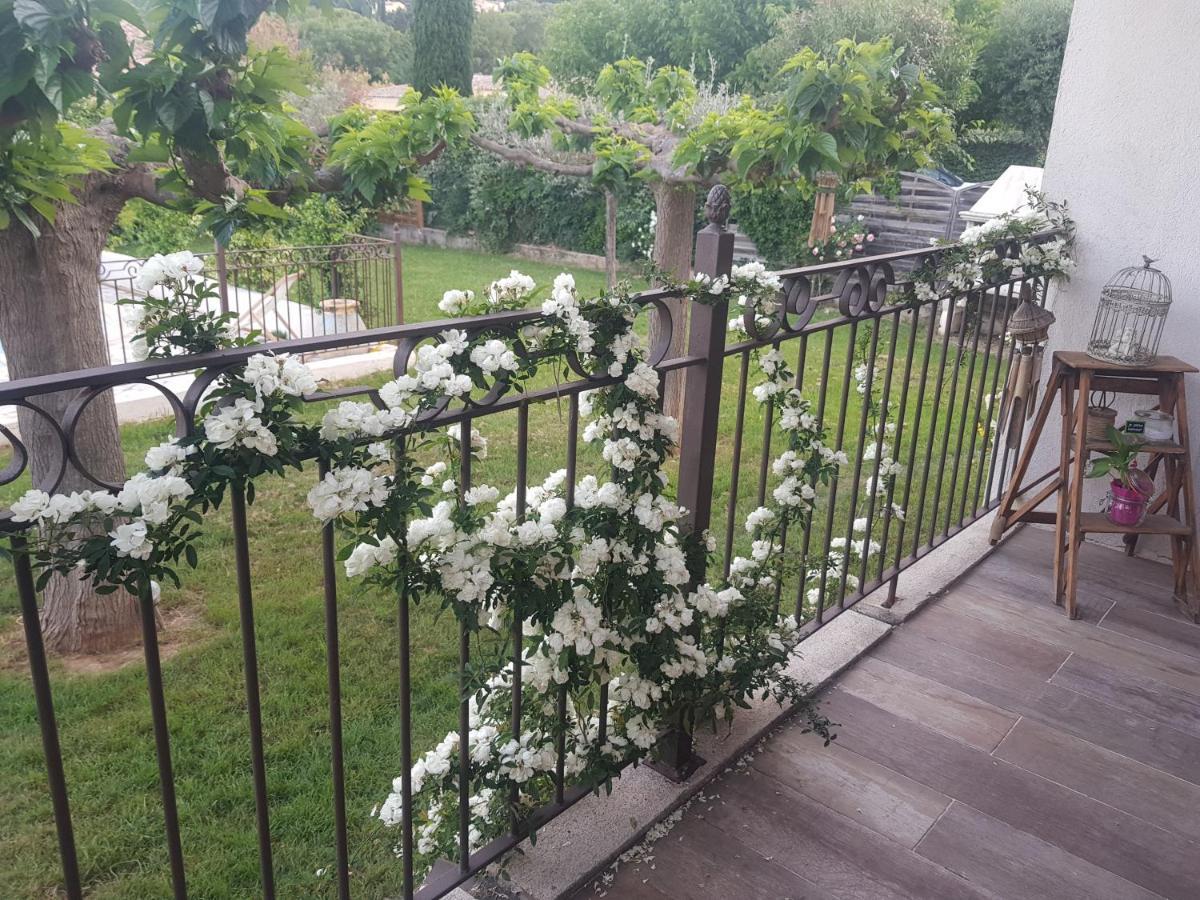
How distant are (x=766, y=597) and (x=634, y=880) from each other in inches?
28.4

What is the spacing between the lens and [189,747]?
2803 millimetres

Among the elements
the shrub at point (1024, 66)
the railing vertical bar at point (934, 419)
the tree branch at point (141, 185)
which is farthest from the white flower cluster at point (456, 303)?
the shrub at point (1024, 66)

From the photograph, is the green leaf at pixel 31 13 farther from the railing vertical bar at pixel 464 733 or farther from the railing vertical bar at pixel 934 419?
the railing vertical bar at pixel 934 419

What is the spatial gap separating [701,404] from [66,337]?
7.99 feet

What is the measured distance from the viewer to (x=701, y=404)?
1.99 meters

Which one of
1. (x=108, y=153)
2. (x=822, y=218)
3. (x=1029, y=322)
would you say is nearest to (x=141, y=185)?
(x=108, y=153)

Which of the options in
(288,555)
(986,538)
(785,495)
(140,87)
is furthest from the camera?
(288,555)

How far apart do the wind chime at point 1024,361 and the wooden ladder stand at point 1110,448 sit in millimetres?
100

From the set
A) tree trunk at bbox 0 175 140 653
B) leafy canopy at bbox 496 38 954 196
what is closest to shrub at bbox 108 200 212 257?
leafy canopy at bbox 496 38 954 196

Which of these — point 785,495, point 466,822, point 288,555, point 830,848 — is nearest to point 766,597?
point 785,495

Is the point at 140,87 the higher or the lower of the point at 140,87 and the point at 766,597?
the higher

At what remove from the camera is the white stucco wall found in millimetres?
3146

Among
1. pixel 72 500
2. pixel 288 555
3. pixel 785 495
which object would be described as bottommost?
pixel 288 555

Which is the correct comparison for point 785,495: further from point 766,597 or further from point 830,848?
point 830,848
